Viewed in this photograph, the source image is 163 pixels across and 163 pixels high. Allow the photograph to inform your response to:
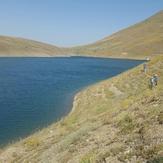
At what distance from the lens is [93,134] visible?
775 inches

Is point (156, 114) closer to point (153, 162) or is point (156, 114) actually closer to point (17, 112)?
point (153, 162)

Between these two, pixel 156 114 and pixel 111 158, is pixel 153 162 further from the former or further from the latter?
pixel 156 114

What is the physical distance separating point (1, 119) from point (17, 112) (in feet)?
16.3

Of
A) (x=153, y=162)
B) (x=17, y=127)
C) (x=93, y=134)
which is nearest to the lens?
(x=153, y=162)

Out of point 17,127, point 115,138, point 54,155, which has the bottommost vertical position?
point 17,127

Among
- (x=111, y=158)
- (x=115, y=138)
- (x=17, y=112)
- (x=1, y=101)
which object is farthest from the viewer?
(x=1, y=101)

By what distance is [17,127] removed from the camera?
4350 cm

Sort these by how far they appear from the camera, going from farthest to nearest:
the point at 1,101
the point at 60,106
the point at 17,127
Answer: the point at 1,101 → the point at 60,106 → the point at 17,127

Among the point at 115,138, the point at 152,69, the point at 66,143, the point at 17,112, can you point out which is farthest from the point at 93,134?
the point at 152,69

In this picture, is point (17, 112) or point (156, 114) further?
point (17, 112)

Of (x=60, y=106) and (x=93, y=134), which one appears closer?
(x=93, y=134)

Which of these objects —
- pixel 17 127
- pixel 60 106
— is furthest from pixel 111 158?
pixel 60 106

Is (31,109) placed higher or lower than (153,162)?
lower

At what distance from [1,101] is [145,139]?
50.0m
